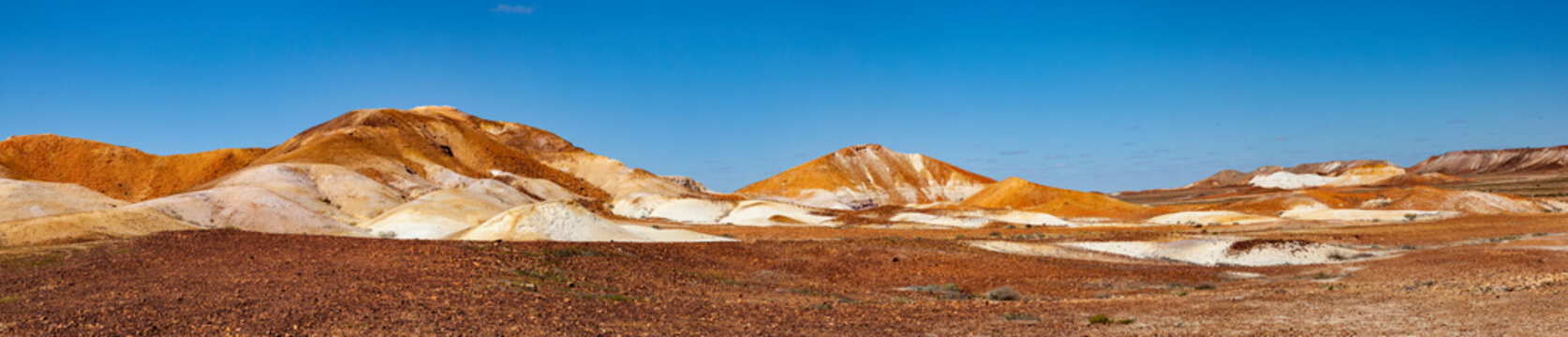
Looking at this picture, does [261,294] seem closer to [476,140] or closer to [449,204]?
[449,204]

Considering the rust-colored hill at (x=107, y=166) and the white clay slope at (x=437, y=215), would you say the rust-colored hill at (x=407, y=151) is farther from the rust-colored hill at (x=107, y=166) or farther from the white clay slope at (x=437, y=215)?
the white clay slope at (x=437, y=215)

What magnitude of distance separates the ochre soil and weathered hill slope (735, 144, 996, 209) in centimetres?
8596

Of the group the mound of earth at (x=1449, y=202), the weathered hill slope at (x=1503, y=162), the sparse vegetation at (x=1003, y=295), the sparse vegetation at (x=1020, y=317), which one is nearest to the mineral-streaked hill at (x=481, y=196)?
the mound of earth at (x=1449, y=202)

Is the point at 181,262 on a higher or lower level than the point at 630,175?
lower

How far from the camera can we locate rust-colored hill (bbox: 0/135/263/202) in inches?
2566

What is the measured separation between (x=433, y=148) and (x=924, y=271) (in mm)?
72246

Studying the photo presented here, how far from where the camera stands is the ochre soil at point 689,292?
14.4m

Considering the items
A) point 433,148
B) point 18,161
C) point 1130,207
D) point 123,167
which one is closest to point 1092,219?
point 1130,207

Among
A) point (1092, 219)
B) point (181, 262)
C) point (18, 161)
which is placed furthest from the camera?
point (1092, 219)

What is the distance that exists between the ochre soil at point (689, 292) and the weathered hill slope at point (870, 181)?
86.0 metres

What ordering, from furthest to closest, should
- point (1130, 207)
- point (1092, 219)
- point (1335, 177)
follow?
point (1335, 177)
point (1130, 207)
point (1092, 219)

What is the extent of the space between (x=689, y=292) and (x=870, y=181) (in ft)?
344

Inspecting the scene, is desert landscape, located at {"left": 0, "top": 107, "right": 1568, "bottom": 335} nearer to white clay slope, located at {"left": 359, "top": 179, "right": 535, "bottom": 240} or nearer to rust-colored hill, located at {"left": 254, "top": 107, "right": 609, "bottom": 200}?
white clay slope, located at {"left": 359, "top": 179, "right": 535, "bottom": 240}

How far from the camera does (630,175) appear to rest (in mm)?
107938
